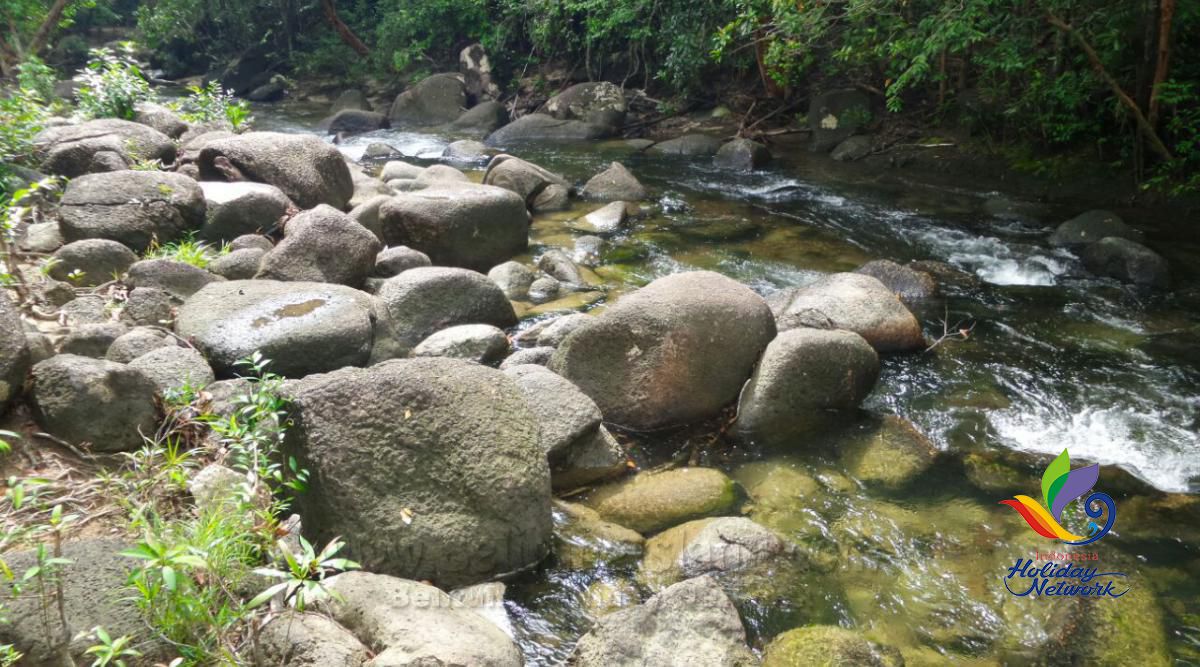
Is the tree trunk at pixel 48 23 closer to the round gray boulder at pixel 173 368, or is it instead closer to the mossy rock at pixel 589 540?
the round gray boulder at pixel 173 368

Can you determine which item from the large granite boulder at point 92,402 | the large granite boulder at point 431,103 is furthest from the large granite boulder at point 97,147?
the large granite boulder at point 431,103

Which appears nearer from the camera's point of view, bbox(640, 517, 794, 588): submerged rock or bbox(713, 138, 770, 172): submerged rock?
bbox(640, 517, 794, 588): submerged rock

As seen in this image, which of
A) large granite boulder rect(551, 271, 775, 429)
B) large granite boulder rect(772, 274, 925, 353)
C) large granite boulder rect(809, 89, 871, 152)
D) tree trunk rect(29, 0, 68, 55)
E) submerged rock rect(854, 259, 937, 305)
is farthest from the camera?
large granite boulder rect(809, 89, 871, 152)

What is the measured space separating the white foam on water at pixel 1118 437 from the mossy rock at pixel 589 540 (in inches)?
103

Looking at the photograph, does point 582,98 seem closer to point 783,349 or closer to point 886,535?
point 783,349

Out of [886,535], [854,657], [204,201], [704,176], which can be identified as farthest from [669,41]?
[854,657]

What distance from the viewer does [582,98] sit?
16297 mm

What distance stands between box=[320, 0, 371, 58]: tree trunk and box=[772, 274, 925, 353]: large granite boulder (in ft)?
67.8

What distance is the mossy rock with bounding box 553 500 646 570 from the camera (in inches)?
148

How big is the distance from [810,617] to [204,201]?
19.7 feet

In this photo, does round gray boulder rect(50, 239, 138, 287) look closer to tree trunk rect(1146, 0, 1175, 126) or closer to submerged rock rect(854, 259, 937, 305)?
submerged rock rect(854, 259, 937, 305)

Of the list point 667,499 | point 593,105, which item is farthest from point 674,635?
point 593,105

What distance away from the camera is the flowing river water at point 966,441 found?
345cm

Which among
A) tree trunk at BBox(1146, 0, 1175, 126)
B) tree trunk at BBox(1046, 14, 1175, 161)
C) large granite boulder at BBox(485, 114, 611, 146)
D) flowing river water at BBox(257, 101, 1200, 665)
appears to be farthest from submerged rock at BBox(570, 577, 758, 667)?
large granite boulder at BBox(485, 114, 611, 146)
